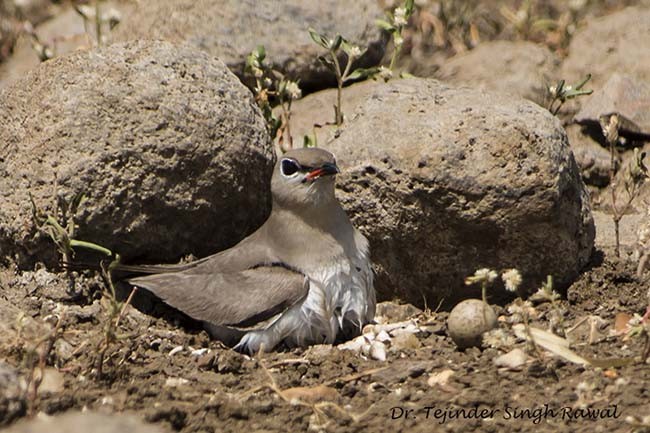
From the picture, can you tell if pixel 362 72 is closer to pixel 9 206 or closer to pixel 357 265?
pixel 357 265

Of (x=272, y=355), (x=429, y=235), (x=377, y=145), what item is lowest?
(x=272, y=355)

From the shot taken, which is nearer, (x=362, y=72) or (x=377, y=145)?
(x=377, y=145)

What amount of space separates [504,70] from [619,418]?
5.20 m

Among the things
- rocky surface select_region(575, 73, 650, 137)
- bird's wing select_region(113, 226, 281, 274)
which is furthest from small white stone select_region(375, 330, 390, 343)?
rocky surface select_region(575, 73, 650, 137)

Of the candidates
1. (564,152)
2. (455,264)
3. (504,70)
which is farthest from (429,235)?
(504,70)

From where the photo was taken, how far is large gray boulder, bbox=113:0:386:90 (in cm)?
962

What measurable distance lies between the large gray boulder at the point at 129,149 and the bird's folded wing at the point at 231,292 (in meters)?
0.35

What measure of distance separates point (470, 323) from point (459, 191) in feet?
2.98

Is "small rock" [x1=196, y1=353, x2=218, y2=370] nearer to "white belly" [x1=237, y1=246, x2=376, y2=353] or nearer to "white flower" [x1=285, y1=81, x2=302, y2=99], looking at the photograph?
"white belly" [x1=237, y1=246, x2=376, y2=353]

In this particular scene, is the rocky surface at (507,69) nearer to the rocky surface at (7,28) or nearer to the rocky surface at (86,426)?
the rocky surface at (7,28)

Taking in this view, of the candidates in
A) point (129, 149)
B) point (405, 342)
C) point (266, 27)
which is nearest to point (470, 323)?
point (405, 342)

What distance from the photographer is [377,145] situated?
786cm

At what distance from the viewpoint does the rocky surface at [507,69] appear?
34.0ft

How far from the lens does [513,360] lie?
6.77m
